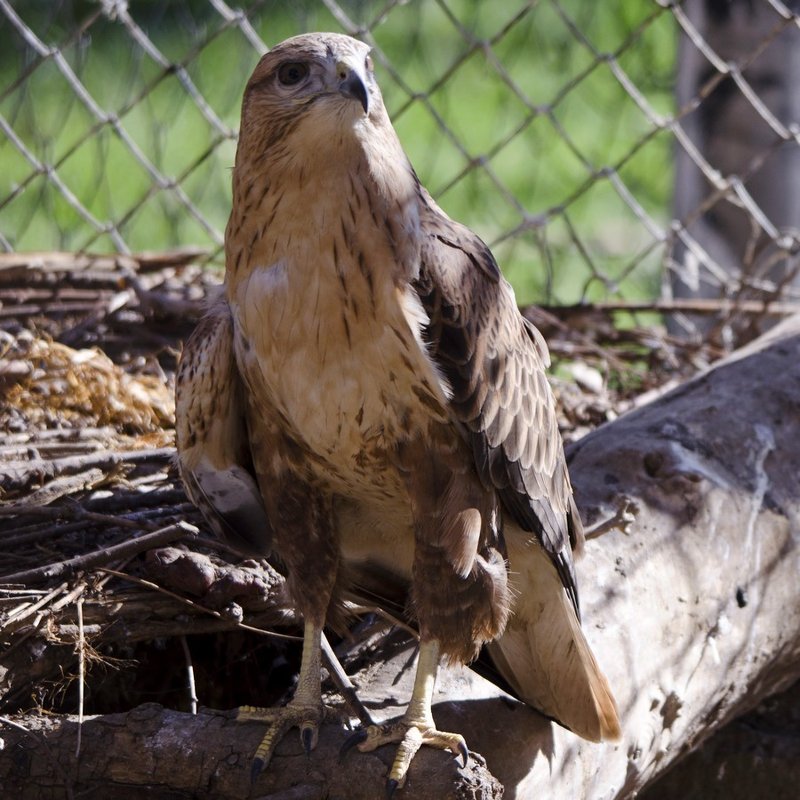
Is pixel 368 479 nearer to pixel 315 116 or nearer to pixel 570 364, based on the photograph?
pixel 315 116

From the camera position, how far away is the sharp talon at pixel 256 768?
8.64ft

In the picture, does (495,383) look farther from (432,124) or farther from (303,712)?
(432,124)

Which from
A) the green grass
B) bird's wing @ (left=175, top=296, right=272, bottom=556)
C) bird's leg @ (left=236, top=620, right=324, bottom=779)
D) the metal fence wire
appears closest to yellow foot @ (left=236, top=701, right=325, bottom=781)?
bird's leg @ (left=236, top=620, right=324, bottom=779)

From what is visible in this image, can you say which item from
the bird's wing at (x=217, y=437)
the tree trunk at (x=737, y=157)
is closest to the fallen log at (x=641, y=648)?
the bird's wing at (x=217, y=437)

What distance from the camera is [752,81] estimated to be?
16.3ft

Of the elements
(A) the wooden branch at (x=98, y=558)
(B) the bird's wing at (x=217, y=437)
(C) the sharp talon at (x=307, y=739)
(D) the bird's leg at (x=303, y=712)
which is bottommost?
(C) the sharp talon at (x=307, y=739)

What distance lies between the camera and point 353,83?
2.63 metres

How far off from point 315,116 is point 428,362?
0.53 meters

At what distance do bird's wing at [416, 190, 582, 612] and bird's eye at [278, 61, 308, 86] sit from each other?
1.20 feet

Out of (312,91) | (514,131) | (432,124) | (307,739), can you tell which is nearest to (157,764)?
(307,739)

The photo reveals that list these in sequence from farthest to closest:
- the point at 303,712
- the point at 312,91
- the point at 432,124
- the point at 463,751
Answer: the point at 432,124, the point at 303,712, the point at 312,91, the point at 463,751

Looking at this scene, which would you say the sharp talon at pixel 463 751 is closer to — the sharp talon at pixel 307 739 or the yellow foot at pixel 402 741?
the yellow foot at pixel 402 741

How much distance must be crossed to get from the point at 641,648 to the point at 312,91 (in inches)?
56.1

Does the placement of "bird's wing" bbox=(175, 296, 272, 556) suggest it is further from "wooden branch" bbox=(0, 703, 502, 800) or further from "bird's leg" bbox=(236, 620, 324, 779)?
"wooden branch" bbox=(0, 703, 502, 800)
